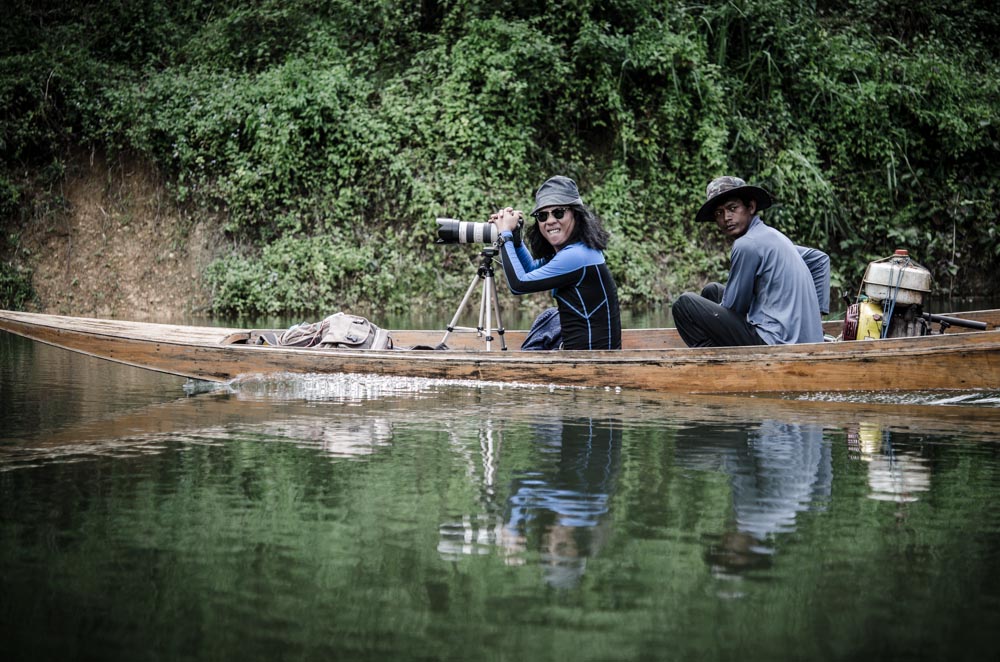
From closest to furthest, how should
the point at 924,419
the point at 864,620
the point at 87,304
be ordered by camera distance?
the point at 864,620, the point at 924,419, the point at 87,304

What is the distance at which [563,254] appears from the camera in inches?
210

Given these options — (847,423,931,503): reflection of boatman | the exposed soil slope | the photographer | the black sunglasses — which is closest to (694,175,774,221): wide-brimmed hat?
the photographer

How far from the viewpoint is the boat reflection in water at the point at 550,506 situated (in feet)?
9.73

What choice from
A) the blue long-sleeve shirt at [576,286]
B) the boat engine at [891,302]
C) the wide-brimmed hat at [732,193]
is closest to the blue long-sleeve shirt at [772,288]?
the wide-brimmed hat at [732,193]

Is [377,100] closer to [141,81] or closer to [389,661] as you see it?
[141,81]

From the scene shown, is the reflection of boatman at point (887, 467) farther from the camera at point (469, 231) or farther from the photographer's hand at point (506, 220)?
the camera at point (469, 231)

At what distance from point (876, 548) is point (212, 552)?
1986mm

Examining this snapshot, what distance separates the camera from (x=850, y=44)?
14219mm

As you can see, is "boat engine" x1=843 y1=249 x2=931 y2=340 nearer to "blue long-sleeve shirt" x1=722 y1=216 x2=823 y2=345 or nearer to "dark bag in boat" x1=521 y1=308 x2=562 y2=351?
"blue long-sleeve shirt" x1=722 y1=216 x2=823 y2=345

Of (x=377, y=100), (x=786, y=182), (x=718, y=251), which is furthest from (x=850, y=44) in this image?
(x=377, y=100)

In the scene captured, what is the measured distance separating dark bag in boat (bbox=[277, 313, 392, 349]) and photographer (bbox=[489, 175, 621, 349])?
1276mm

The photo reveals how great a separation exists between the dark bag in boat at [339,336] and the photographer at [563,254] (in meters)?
1.28

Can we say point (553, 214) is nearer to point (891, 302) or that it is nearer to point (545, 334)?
point (545, 334)

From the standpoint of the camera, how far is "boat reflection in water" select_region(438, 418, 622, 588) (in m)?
2.96
